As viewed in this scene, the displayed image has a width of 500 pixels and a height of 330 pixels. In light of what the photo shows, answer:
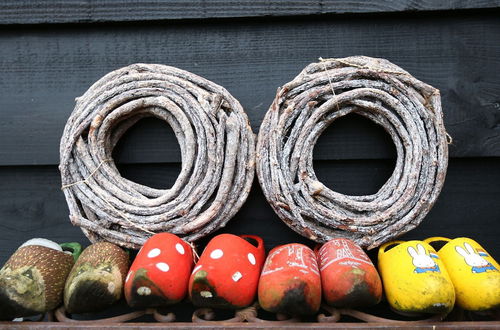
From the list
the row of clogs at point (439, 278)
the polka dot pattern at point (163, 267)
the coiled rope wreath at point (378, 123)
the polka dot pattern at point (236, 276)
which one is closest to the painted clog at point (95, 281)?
the polka dot pattern at point (163, 267)

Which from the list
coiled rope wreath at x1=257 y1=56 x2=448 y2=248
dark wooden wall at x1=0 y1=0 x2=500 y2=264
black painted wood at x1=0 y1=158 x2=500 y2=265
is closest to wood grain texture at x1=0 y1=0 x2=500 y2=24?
dark wooden wall at x1=0 y1=0 x2=500 y2=264

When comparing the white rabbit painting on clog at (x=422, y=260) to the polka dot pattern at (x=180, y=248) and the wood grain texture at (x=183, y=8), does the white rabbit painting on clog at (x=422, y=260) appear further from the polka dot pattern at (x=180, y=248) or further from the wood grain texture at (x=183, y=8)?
the wood grain texture at (x=183, y=8)

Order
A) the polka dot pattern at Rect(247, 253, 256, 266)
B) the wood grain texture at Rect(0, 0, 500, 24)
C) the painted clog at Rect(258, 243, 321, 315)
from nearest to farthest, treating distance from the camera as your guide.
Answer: the painted clog at Rect(258, 243, 321, 315), the polka dot pattern at Rect(247, 253, 256, 266), the wood grain texture at Rect(0, 0, 500, 24)

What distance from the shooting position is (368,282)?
2.62 ft

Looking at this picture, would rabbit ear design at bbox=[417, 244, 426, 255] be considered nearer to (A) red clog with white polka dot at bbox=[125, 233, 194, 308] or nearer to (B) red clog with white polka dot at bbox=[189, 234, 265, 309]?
(B) red clog with white polka dot at bbox=[189, 234, 265, 309]

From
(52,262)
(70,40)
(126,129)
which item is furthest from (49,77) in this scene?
(52,262)

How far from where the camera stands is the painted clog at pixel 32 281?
0.84 meters

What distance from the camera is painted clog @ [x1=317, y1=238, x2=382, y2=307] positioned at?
0.79m

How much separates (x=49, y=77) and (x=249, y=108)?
0.57m

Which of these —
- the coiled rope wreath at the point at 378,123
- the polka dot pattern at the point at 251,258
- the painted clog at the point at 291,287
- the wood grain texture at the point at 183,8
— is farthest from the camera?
the wood grain texture at the point at 183,8

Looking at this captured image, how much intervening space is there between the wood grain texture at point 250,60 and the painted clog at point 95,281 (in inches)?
13.5

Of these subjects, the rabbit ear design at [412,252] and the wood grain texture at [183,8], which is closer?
the rabbit ear design at [412,252]

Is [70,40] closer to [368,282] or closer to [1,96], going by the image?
[1,96]

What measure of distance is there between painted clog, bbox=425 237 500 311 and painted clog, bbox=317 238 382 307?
176 millimetres
